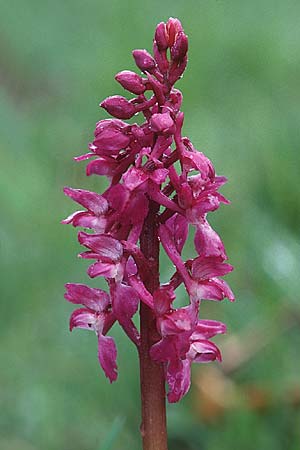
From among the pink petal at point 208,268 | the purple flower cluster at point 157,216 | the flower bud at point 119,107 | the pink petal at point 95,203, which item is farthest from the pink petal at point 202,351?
the flower bud at point 119,107

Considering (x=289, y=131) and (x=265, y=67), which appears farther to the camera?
(x=265, y=67)

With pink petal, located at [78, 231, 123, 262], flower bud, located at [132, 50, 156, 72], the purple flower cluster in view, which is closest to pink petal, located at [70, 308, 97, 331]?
the purple flower cluster

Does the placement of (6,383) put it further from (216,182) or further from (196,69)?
(196,69)

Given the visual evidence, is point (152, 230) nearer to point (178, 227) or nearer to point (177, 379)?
point (178, 227)

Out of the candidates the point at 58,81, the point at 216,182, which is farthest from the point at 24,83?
the point at 216,182

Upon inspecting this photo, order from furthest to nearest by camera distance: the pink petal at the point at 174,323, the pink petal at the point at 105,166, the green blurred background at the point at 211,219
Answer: the green blurred background at the point at 211,219 < the pink petal at the point at 105,166 < the pink petal at the point at 174,323

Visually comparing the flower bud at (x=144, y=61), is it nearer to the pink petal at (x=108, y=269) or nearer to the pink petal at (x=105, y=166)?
the pink petal at (x=105, y=166)

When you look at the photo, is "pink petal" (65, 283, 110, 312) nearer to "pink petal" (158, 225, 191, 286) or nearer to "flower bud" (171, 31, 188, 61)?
"pink petal" (158, 225, 191, 286)
